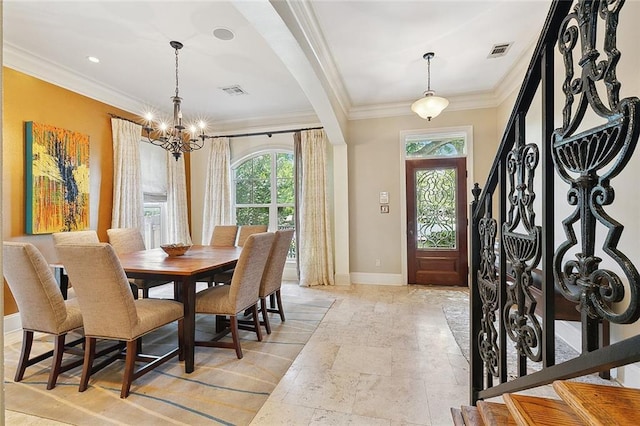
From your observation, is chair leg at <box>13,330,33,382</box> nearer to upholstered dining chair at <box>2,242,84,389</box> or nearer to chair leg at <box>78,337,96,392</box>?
upholstered dining chair at <box>2,242,84,389</box>

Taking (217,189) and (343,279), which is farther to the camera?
(217,189)

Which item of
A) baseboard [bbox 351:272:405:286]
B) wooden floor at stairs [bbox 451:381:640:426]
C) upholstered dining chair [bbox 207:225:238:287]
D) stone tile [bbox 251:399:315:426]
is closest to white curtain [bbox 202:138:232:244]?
upholstered dining chair [bbox 207:225:238:287]

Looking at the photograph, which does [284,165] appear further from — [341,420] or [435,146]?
[341,420]

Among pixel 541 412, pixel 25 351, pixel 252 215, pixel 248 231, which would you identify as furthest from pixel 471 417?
pixel 252 215

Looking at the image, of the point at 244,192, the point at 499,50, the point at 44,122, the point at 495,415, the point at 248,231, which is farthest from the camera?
the point at 244,192

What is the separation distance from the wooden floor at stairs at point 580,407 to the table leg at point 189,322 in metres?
2.01

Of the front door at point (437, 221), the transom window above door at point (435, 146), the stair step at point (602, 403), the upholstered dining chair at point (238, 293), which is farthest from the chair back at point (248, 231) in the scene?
the stair step at point (602, 403)

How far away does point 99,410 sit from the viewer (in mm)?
1873

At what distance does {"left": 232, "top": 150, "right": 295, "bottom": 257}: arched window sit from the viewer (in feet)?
18.0

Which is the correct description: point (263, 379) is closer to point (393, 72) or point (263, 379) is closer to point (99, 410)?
point (99, 410)

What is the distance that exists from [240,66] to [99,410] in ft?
11.1

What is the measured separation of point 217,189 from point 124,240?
2.11m

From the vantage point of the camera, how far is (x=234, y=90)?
422 centimetres

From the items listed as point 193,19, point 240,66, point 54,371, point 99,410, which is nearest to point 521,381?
point 99,410
